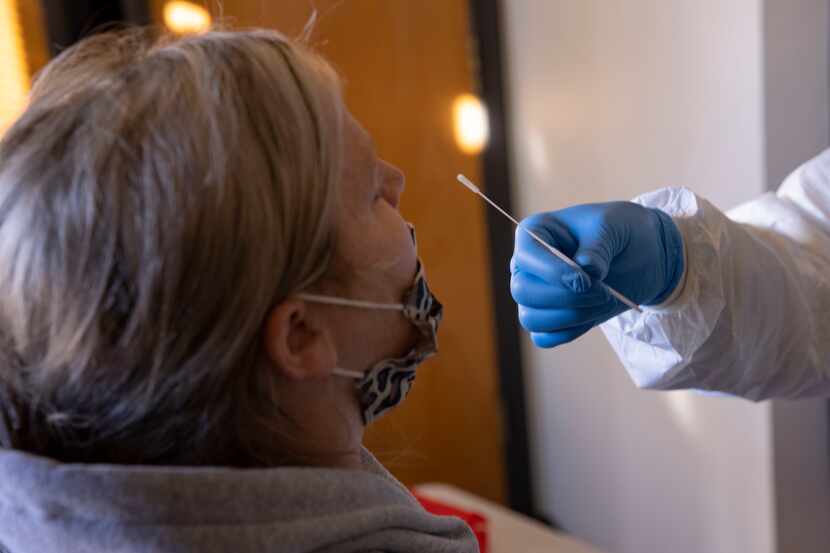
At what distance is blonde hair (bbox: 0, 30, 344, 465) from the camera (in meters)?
0.61

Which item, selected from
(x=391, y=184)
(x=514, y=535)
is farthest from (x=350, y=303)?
(x=514, y=535)

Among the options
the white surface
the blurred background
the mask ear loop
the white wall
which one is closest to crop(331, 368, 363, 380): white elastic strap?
the mask ear loop

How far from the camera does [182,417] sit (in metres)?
0.66

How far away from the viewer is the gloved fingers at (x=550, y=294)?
0.95 m

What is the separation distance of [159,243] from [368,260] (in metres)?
0.20

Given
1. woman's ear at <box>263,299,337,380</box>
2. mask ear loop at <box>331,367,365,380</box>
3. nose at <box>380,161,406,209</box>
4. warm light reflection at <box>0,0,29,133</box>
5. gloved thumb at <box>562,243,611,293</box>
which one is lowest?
mask ear loop at <box>331,367,365,380</box>

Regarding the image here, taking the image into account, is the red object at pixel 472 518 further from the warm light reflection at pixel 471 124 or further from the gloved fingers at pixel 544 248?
the warm light reflection at pixel 471 124

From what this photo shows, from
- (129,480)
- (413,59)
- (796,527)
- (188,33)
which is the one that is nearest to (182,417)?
(129,480)

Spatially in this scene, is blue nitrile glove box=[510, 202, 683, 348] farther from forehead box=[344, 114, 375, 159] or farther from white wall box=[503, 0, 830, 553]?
white wall box=[503, 0, 830, 553]

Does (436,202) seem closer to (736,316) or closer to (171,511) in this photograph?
(736,316)

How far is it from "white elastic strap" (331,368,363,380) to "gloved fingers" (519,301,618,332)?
1.04ft

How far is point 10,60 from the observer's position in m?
1.70

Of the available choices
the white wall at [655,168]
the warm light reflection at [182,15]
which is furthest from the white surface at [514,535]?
the warm light reflection at [182,15]

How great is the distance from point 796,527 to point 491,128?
4.19 ft
